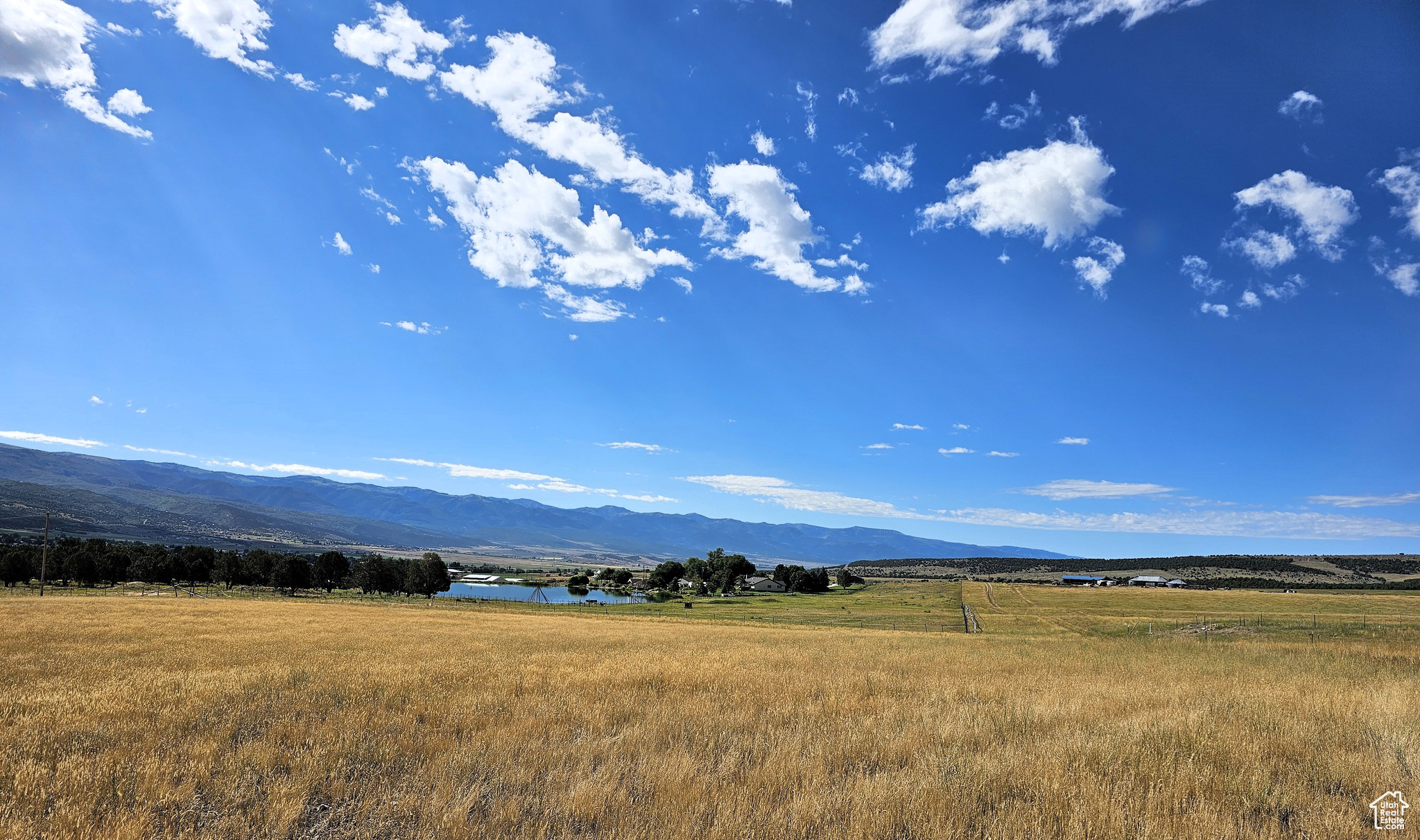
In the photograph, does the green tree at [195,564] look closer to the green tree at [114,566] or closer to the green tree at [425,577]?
the green tree at [114,566]

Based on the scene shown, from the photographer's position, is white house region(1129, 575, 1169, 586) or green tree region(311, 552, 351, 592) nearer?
green tree region(311, 552, 351, 592)

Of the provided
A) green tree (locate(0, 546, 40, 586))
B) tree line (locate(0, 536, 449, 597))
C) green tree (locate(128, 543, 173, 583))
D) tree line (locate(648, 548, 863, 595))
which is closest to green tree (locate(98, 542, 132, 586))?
tree line (locate(0, 536, 449, 597))

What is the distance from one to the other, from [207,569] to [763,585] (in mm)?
114043

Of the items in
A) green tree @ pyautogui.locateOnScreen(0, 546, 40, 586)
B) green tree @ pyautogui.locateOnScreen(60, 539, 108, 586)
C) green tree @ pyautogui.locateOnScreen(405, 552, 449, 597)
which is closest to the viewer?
green tree @ pyautogui.locateOnScreen(0, 546, 40, 586)

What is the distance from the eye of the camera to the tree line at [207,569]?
97500 mm

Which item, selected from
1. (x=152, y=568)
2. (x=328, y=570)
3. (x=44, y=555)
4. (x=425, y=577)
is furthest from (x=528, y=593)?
(x=44, y=555)

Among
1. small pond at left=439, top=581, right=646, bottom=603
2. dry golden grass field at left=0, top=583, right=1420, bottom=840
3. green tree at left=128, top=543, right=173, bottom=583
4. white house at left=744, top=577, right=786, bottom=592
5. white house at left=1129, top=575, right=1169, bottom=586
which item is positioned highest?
dry golden grass field at left=0, top=583, right=1420, bottom=840

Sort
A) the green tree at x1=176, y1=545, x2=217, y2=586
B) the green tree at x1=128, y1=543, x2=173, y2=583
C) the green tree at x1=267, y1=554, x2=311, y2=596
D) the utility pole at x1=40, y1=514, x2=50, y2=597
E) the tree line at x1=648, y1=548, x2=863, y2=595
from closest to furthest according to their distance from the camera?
the utility pole at x1=40, y1=514, x2=50, y2=597 < the green tree at x1=267, y1=554, x2=311, y2=596 < the green tree at x1=128, y1=543, x2=173, y2=583 < the green tree at x1=176, y1=545, x2=217, y2=586 < the tree line at x1=648, y1=548, x2=863, y2=595

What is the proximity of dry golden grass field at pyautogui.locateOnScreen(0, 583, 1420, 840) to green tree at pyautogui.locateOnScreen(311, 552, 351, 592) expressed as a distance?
11020 centimetres

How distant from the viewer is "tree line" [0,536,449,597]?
97.5 m

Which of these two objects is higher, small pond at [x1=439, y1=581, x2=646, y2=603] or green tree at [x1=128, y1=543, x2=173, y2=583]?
green tree at [x1=128, y1=543, x2=173, y2=583]

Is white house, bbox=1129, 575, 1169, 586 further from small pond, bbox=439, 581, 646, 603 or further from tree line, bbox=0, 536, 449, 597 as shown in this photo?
tree line, bbox=0, 536, 449, 597

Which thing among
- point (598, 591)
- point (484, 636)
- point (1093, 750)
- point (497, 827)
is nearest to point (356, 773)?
point (497, 827)

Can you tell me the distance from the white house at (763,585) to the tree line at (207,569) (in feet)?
227
